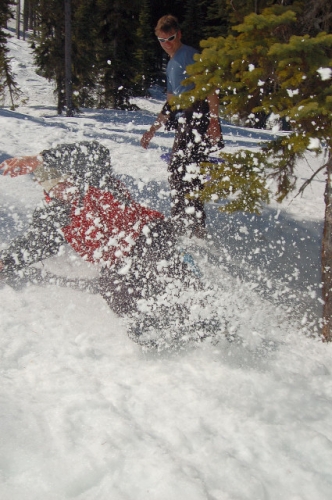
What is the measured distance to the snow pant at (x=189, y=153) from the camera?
4445mm

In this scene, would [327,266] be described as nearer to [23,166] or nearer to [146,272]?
[146,272]

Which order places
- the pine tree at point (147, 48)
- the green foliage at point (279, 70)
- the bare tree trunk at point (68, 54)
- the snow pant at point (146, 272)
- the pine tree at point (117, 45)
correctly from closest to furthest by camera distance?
the green foliage at point (279, 70) < the snow pant at point (146, 272) < the bare tree trunk at point (68, 54) < the pine tree at point (117, 45) < the pine tree at point (147, 48)

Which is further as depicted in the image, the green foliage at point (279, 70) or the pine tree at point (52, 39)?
the pine tree at point (52, 39)

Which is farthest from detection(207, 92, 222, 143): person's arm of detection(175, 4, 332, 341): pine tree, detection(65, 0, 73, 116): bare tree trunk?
detection(65, 0, 73, 116): bare tree trunk

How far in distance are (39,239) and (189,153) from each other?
204 cm

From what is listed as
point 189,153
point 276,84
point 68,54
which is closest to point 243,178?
point 276,84

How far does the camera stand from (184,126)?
4.49 metres

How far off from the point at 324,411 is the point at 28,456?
1.75 metres

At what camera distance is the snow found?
6.12 ft

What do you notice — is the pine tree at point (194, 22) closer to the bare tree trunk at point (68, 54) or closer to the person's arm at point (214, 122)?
the bare tree trunk at point (68, 54)

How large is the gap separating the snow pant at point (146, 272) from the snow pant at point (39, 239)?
51 cm

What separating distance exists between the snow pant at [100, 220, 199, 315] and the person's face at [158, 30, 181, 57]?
2199mm

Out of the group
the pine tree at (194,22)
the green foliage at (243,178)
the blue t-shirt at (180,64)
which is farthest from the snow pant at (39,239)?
the pine tree at (194,22)

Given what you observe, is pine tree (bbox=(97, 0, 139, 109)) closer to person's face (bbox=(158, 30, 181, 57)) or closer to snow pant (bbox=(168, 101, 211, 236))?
person's face (bbox=(158, 30, 181, 57))
